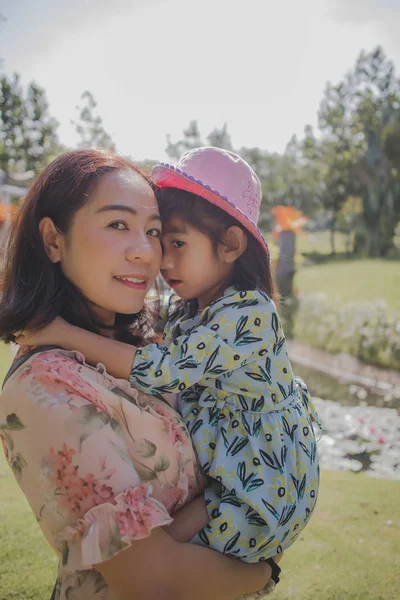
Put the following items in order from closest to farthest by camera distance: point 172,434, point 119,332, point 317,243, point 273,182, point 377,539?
point 172,434
point 119,332
point 377,539
point 273,182
point 317,243

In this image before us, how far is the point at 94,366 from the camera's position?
66.7 inches

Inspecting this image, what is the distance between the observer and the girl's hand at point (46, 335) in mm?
1635

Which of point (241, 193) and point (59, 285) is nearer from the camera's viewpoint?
point (59, 285)

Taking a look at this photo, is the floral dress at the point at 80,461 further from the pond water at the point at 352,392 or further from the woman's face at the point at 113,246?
the pond water at the point at 352,392

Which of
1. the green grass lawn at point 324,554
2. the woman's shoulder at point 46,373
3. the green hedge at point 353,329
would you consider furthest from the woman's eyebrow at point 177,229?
the green hedge at point 353,329

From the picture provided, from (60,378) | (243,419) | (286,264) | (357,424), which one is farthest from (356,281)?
(60,378)

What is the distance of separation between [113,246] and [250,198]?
28.2 inches

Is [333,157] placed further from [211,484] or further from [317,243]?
[211,484]

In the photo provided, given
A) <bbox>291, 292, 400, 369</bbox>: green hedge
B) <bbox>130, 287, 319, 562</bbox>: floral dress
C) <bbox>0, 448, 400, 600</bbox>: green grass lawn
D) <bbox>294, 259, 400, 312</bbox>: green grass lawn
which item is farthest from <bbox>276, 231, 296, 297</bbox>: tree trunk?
<bbox>130, 287, 319, 562</bbox>: floral dress

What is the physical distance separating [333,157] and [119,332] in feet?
99.5

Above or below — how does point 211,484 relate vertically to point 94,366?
below

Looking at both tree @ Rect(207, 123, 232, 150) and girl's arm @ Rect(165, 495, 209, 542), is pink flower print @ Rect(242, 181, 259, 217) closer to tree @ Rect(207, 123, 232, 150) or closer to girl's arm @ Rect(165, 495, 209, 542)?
girl's arm @ Rect(165, 495, 209, 542)

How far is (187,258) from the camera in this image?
6.90 ft

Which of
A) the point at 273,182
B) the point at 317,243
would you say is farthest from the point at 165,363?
the point at 317,243
